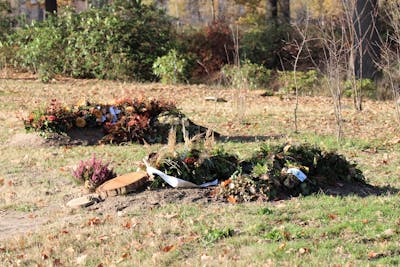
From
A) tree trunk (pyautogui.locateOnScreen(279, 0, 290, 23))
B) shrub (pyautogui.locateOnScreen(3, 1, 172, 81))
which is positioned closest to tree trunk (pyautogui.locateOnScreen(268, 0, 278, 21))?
tree trunk (pyautogui.locateOnScreen(279, 0, 290, 23))

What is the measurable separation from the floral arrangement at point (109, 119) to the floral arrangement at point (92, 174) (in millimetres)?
3323

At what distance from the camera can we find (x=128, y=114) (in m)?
11.7

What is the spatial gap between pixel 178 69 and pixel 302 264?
15212 mm

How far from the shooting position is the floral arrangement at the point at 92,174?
782cm

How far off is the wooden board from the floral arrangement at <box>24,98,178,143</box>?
3898 mm

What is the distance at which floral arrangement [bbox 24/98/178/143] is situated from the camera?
1140 centimetres

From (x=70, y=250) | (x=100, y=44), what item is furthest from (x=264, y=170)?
(x=100, y=44)

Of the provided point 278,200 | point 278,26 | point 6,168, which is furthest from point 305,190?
point 278,26

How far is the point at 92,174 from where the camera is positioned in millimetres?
7977

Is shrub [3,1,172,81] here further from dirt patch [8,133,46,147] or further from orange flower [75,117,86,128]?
orange flower [75,117,86,128]

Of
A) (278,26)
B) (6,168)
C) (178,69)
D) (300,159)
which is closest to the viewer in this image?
(300,159)

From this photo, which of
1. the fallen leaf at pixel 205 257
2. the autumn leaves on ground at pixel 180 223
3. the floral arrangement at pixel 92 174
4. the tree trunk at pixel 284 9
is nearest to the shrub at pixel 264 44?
the tree trunk at pixel 284 9

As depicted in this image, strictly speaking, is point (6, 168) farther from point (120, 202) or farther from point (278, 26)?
point (278, 26)

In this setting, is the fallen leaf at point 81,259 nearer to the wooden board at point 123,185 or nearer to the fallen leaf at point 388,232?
the wooden board at point 123,185
